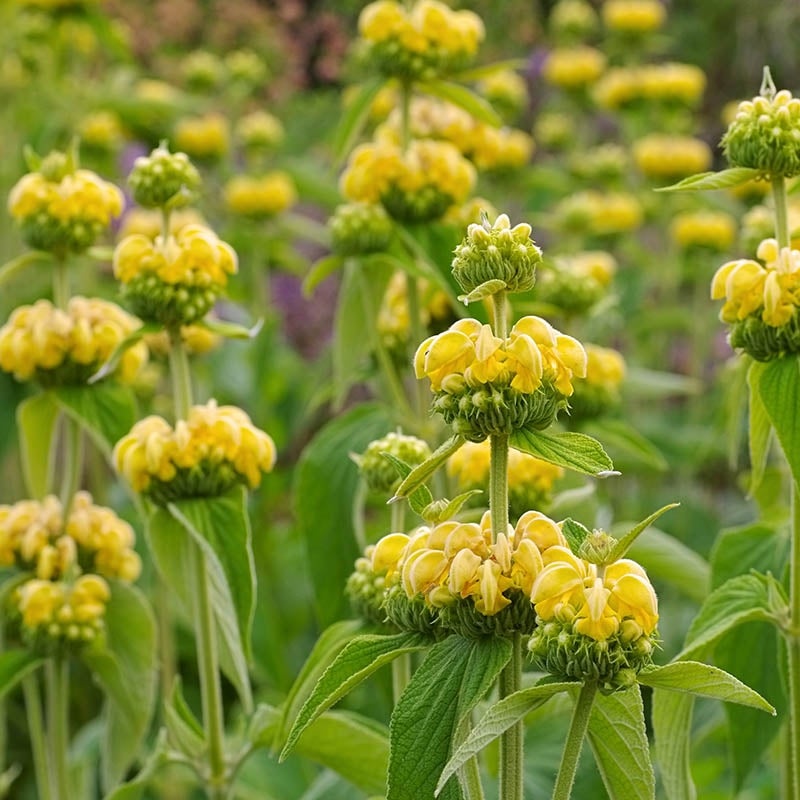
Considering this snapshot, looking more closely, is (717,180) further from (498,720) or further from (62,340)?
(62,340)

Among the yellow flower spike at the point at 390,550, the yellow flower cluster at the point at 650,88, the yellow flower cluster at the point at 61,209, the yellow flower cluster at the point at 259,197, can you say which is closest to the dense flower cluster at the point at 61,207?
the yellow flower cluster at the point at 61,209

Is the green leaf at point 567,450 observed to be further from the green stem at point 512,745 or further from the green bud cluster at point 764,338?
the green bud cluster at point 764,338

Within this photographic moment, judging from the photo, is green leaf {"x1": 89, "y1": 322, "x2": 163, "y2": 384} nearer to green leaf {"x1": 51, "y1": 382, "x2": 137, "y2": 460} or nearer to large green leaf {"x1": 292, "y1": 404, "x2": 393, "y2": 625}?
green leaf {"x1": 51, "y1": 382, "x2": 137, "y2": 460}

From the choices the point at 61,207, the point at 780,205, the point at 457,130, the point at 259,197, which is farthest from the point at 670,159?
the point at 780,205

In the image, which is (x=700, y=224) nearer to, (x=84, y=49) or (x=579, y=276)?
(x=579, y=276)

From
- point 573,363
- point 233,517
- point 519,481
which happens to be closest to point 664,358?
point 519,481

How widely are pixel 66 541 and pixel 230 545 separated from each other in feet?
0.96

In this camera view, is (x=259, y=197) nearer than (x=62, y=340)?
No

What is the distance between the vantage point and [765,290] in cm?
102

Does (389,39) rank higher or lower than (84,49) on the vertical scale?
lower

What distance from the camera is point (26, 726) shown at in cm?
245

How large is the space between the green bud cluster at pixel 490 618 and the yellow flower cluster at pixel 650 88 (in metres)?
2.53

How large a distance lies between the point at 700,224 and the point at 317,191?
0.81 metres

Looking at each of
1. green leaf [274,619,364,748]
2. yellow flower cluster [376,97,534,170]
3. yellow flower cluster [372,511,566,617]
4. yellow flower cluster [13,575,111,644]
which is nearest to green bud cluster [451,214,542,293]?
yellow flower cluster [372,511,566,617]
